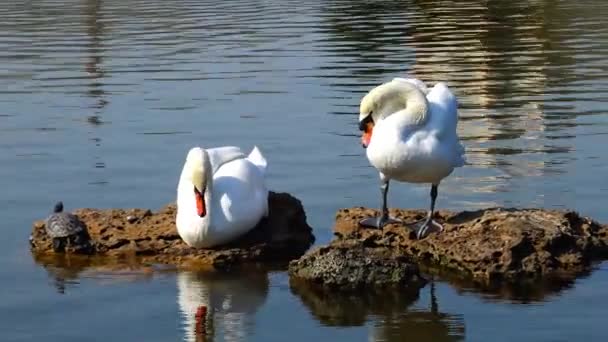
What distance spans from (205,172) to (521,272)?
228cm

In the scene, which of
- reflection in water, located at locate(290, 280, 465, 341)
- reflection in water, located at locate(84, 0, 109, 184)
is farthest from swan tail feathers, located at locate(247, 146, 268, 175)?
reflection in water, located at locate(84, 0, 109, 184)

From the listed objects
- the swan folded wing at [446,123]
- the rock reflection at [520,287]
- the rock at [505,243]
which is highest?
the swan folded wing at [446,123]

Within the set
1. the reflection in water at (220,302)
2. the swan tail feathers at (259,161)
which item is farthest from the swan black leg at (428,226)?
the swan tail feathers at (259,161)

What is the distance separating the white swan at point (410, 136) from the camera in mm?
10203

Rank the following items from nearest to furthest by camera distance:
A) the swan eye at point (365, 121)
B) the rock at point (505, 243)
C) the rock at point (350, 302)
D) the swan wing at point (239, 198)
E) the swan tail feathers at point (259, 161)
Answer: the rock at point (350, 302), the rock at point (505, 243), the swan wing at point (239, 198), the swan eye at point (365, 121), the swan tail feathers at point (259, 161)

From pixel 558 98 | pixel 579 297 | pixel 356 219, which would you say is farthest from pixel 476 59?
pixel 579 297

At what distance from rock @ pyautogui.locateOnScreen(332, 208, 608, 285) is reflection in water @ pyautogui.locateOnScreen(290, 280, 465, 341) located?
444 mm

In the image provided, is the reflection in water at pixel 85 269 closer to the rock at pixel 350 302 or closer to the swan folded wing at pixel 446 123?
the rock at pixel 350 302

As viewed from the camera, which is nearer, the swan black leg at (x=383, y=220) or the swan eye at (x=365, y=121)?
the swan black leg at (x=383, y=220)

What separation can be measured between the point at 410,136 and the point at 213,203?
4.79 ft

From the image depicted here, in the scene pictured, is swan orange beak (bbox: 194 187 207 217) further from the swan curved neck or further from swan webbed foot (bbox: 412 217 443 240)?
swan webbed foot (bbox: 412 217 443 240)

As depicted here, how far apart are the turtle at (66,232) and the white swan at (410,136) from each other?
2.03 metres

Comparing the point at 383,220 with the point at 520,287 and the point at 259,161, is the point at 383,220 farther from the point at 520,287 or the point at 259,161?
the point at 520,287

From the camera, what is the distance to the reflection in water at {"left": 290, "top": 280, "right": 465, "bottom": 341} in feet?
28.5
